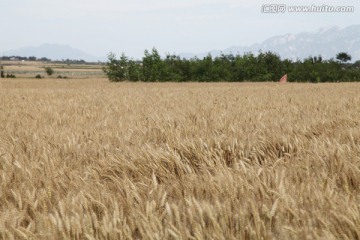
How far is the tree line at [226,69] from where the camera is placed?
5831 centimetres

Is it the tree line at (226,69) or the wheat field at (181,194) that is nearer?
the wheat field at (181,194)

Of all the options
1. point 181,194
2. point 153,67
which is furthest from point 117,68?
point 181,194

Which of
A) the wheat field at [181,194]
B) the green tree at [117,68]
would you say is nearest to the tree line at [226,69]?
the green tree at [117,68]

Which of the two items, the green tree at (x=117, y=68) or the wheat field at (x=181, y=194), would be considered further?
the green tree at (x=117, y=68)

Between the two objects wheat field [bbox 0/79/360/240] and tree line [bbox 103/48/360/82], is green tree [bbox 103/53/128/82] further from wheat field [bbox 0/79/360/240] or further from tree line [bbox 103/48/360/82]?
wheat field [bbox 0/79/360/240]

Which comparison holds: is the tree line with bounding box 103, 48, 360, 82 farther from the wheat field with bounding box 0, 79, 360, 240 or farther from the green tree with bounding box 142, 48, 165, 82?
the wheat field with bounding box 0, 79, 360, 240

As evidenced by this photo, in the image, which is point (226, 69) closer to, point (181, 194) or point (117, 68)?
point (117, 68)

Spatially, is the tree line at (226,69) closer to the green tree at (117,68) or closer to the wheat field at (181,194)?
the green tree at (117,68)

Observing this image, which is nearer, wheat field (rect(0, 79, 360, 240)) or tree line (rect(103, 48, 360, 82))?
wheat field (rect(0, 79, 360, 240))

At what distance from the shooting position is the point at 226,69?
5962 centimetres

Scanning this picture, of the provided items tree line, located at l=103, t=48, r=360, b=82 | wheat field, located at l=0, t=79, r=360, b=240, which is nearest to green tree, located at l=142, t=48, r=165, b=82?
tree line, located at l=103, t=48, r=360, b=82

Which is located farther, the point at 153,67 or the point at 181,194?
the point at 153,67

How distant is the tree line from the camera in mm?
58312

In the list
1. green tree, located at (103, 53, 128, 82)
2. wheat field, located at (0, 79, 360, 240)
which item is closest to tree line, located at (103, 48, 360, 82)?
green tree, located at (103, 53, 128, 82)
